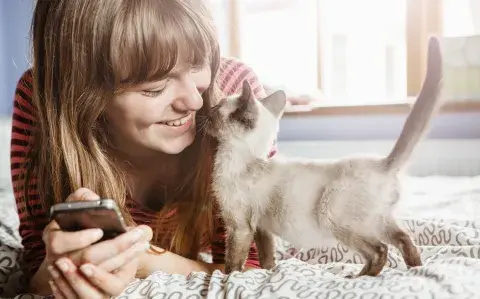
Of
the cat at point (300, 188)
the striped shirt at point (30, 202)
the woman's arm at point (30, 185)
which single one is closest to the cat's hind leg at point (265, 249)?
the cat at point (300, 188)

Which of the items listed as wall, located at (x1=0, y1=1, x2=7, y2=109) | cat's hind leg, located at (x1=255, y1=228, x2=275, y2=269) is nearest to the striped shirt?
cat's hind leg, located at (x1=255, y1=228, x2=275, y2=269)

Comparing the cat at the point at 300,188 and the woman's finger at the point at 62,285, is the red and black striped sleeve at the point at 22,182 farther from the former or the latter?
the cat at the point at 300,188

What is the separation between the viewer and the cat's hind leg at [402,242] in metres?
0.59

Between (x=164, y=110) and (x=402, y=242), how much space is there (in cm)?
32

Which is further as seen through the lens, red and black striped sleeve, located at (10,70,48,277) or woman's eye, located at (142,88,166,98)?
red and black striped sleeve, located at (10,70,48,277)

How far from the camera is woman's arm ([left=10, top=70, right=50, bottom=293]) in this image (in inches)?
32.8

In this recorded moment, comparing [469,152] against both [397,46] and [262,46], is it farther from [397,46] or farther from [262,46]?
[262,46]

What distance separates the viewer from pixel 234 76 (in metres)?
0.76

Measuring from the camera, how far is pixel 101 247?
59 centimetres

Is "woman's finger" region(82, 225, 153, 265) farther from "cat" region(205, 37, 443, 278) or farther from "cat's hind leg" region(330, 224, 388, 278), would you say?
"cat's hind leg" region(330, 224, 388, 278)

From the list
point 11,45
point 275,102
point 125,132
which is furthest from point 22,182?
point 275,102

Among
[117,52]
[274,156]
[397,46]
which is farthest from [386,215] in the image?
[117,52]

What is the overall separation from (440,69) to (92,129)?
1.45 ft

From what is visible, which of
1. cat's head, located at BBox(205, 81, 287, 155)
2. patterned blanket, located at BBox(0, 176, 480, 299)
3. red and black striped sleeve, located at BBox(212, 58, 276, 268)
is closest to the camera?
patterned blanket, located at BBox(0, 176, 480, 299)
